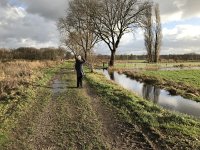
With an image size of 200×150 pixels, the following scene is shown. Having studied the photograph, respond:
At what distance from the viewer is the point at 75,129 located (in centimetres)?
1039

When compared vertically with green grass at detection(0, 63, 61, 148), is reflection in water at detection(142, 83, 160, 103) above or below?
below

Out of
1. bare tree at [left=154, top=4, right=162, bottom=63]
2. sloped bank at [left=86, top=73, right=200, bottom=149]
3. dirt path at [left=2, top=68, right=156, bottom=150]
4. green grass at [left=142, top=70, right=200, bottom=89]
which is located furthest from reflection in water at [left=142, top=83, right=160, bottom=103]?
bare tree at [left=154, top=4, right=162, bottom=63]

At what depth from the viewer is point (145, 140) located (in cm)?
920

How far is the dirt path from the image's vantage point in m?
8.94

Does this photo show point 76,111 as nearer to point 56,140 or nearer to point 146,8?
point 56,140

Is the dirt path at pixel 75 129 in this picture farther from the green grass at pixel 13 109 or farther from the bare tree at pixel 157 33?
the bare tree at pixel 157 33

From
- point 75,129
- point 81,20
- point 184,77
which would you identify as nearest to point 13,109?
point 75,129

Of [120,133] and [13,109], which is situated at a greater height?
[13,109]

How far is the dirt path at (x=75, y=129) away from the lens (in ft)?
29.3

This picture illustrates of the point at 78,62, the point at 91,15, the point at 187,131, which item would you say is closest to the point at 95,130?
the point at 187,131

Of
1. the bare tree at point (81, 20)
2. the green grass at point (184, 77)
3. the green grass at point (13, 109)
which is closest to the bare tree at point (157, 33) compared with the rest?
the bare tree at point (81, 20)

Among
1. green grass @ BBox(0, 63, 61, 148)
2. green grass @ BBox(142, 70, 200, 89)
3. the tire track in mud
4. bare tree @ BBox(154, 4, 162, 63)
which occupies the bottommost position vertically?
green grass @ BBox(142, 70, 200, 89)

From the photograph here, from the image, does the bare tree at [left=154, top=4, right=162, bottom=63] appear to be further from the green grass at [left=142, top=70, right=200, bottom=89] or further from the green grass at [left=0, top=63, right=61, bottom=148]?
the green grass at [left=0, top=63, right=61, bottom=148]

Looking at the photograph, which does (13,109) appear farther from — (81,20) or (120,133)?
(81,20)
